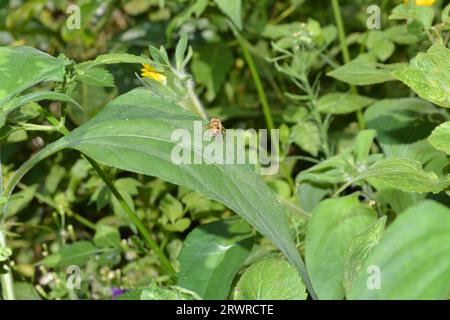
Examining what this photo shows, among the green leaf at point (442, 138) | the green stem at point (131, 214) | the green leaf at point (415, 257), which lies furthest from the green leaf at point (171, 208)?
the green leaf at point (415, 257)

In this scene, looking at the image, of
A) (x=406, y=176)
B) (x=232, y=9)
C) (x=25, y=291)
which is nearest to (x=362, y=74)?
(x=232, y=9)

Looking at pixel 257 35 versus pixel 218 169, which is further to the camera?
pixel 257 35

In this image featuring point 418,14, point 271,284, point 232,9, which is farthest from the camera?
point 232,9

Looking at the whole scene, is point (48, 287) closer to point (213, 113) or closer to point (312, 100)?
point (213, 113)

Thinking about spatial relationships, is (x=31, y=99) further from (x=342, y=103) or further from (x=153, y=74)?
(x=342, y=103)

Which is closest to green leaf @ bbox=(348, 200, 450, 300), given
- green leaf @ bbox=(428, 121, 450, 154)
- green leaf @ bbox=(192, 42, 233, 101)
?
green leaf @ bbox=(428, 121, 450, 154)

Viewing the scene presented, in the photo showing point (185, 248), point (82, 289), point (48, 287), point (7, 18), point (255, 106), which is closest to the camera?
point (185, 248)
